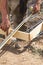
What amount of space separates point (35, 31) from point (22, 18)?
0.46 metres

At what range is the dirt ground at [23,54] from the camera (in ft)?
11.5

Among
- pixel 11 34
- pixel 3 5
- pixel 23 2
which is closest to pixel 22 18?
pixel 23 2

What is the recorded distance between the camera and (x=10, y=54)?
12.2 ft

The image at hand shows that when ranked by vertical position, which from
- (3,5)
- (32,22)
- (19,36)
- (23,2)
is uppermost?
(3,5)

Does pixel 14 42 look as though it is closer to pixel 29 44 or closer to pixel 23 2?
pixel 29 44

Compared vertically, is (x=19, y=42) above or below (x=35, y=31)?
below

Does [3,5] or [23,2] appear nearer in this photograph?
[3,5]

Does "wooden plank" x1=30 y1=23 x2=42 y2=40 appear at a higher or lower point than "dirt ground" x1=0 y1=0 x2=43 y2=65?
higher

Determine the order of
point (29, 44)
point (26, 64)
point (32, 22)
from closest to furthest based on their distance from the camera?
1. point (26, 64)
2. point (29, 44)
3. point (32, 22)

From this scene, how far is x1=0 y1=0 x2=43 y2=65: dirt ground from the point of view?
3.52 meters

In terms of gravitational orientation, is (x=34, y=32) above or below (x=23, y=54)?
above

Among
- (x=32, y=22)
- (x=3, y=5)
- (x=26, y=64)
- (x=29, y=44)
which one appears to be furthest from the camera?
(x=32, y=22)

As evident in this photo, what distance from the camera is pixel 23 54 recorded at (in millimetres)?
3719

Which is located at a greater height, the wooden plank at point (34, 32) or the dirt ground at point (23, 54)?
the wooden plank at point (34, 32)
